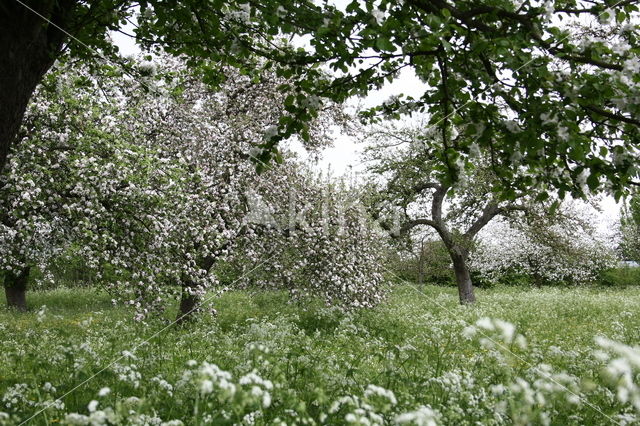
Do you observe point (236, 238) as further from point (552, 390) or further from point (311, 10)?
point (552, 390)

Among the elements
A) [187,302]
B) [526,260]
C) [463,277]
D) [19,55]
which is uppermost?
[19,55]

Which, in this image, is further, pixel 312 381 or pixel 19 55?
pixel 312 381

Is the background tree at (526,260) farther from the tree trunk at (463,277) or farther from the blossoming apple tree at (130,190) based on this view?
the blossoming apple tree at (130,190)

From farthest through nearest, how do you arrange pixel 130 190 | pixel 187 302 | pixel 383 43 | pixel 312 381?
pixel 187 302, pixel 130 190, pixel 312 381, pixel 383 43

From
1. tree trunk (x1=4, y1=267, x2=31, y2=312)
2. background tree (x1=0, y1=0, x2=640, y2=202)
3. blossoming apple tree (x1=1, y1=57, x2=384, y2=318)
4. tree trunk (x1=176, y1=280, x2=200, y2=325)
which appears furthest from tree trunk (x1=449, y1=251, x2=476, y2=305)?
tree trunk (x1=4, y1=267, x2=31, y2=312)

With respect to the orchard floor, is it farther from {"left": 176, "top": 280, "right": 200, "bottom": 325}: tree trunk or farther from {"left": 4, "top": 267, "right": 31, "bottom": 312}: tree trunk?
{"left": 4, "top": 267, "right": 31, "bottom": 312}: tree trunk

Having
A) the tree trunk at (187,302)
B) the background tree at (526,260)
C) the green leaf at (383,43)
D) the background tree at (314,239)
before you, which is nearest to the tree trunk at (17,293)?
the tree trunk at (187,302)

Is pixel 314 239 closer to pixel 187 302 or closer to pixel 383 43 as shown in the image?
pixel 187 302

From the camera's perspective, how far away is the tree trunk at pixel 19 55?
16.6 ft

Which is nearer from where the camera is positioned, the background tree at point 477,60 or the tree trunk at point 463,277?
the background tree at point 477,60

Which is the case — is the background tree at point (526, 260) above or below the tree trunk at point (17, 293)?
above

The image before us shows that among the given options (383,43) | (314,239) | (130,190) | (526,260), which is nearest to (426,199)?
(314,239)

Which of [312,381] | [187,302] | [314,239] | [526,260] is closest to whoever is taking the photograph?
[312,381]

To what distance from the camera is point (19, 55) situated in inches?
203
